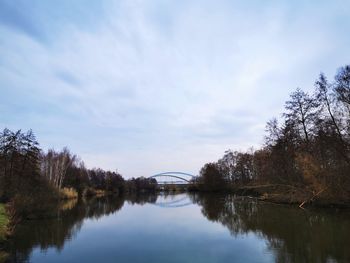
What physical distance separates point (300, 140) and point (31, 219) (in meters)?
28.4

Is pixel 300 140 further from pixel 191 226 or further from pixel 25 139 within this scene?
pixel 25 139

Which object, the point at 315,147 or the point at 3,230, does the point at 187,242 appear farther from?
the point at 315,147

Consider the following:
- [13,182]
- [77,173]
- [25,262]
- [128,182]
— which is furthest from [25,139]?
[128,182]

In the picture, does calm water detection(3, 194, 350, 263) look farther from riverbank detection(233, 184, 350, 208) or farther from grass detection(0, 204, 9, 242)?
riverbank detection(233, 184, 350, 208)

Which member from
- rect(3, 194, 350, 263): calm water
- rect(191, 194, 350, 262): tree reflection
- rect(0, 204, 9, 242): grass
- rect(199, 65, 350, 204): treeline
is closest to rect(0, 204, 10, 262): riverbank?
rect(0, 204, 9, 242): grass

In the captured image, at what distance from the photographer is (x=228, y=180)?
86500 millimetres

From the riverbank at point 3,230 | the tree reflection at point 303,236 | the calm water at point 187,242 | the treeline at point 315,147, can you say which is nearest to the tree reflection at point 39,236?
the calm water at point 187,242

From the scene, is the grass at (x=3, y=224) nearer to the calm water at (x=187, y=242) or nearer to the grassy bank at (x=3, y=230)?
the grassy bank at (x=3, y=230)

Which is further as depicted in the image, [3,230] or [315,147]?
[315,147]

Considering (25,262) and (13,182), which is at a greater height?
(13,182)

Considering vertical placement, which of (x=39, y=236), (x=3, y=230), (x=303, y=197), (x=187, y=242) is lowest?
(x=187, y=242)

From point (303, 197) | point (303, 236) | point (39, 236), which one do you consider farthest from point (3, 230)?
point (303, 197)

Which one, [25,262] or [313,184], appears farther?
[313,184]

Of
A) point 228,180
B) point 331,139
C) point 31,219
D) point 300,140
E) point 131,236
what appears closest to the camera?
point 131,236
